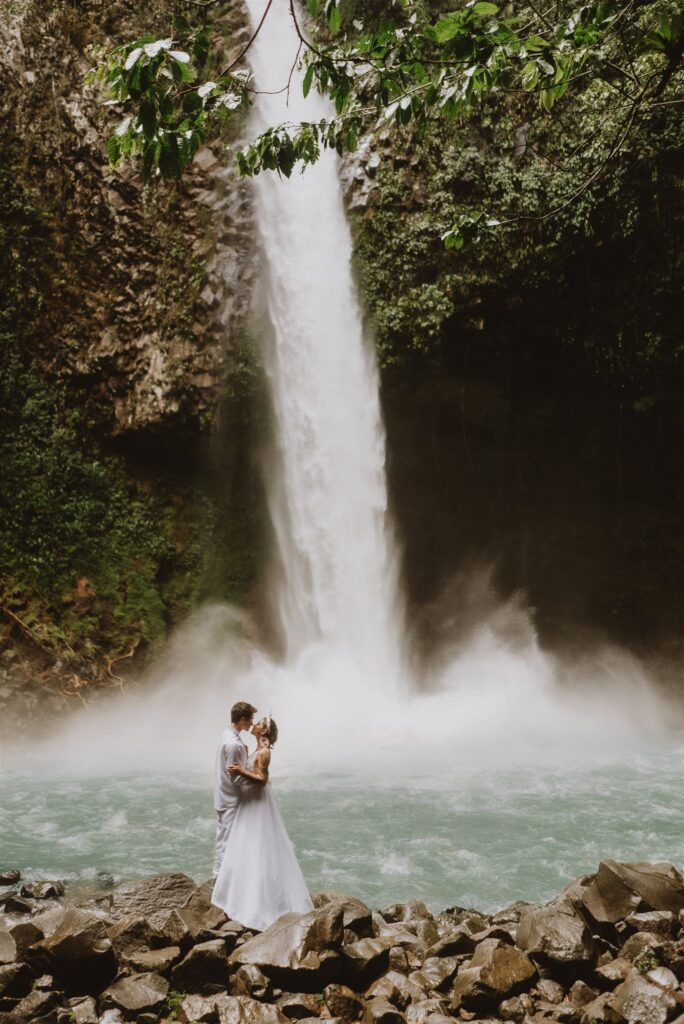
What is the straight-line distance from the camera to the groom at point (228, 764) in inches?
202

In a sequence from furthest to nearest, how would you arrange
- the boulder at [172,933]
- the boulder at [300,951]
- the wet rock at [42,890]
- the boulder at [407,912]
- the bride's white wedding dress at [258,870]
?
the wet rock at [42,890]
the boulder at [407,912]
the bride's white wedding dress at [258,870]
the boulder at [172,933]
the boulder at [300,951]

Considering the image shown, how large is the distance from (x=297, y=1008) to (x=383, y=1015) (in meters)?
0.44

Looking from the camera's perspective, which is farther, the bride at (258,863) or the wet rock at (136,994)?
the bride at (258,863)

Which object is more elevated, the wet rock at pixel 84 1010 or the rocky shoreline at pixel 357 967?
the rocky shoreline at pixel 357 967

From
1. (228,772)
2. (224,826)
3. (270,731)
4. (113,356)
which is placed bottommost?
(224,826)

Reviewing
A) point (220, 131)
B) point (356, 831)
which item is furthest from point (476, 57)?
point (220, 131)

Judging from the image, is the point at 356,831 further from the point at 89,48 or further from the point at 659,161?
the point at 89,48

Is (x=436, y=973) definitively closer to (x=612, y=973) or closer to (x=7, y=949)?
(x=612, y=973)

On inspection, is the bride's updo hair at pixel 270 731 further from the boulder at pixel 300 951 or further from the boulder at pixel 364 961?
the boulder at pixel 364 961

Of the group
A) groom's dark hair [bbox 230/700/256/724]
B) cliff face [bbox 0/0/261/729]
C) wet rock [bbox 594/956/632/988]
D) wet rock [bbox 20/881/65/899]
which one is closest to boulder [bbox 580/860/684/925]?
wet rock [bbox 594/956/632/988]

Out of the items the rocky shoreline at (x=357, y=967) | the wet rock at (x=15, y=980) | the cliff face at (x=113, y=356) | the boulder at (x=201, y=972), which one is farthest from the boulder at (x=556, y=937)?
the cliff face at (x=113, y=356)

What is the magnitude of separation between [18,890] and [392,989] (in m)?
3.59

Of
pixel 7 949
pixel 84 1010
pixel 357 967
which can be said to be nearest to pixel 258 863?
pixel 357 967

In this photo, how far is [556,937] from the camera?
4211 millimetres
